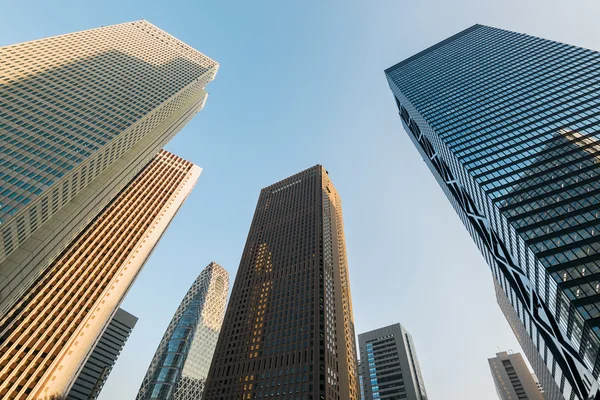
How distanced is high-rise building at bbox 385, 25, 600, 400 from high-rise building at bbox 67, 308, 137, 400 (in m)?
163

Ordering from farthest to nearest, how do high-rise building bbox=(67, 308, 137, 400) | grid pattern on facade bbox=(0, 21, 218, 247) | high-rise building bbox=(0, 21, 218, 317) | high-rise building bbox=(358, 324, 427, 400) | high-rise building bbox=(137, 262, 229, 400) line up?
high-rise building bbox=(358, 324, 427, 400), high-rise building bbox=(67, 308, 137, 400), high-rise building bbox=(137, 262, 229, 400), grid pattern on facade bbox=(0, 21, 218, 247), high-rise building bbox=(0, 21, 218, 317)

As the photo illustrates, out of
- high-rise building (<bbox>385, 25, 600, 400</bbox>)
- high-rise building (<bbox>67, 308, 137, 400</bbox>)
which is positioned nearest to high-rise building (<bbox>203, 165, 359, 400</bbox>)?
high-rise building (<bbox>385, 25, 600, 400</bbox>)

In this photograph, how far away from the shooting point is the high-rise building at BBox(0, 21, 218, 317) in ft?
195

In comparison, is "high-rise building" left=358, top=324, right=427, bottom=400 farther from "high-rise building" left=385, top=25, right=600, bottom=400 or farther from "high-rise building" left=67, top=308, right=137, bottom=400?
"high-rise building" left=67, top=308, right=137, bottom=400

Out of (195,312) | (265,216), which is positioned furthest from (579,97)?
(195,312)

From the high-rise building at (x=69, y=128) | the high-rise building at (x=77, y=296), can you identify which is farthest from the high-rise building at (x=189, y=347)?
the high-rise building at (x=69, y=128)

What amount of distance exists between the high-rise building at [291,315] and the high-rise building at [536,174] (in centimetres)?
5359

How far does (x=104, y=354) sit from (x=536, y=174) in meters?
198

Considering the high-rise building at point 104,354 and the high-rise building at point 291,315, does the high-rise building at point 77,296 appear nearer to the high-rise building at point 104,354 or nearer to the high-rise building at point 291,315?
the high-rise building at point 291,315

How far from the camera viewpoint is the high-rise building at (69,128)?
195ft

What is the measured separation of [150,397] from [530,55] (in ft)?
706

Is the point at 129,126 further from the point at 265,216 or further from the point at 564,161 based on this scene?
the point at 564,161

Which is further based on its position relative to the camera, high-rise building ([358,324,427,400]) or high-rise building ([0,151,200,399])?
high-rise building ([358,324,427,400])

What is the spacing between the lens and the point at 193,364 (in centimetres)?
15750
